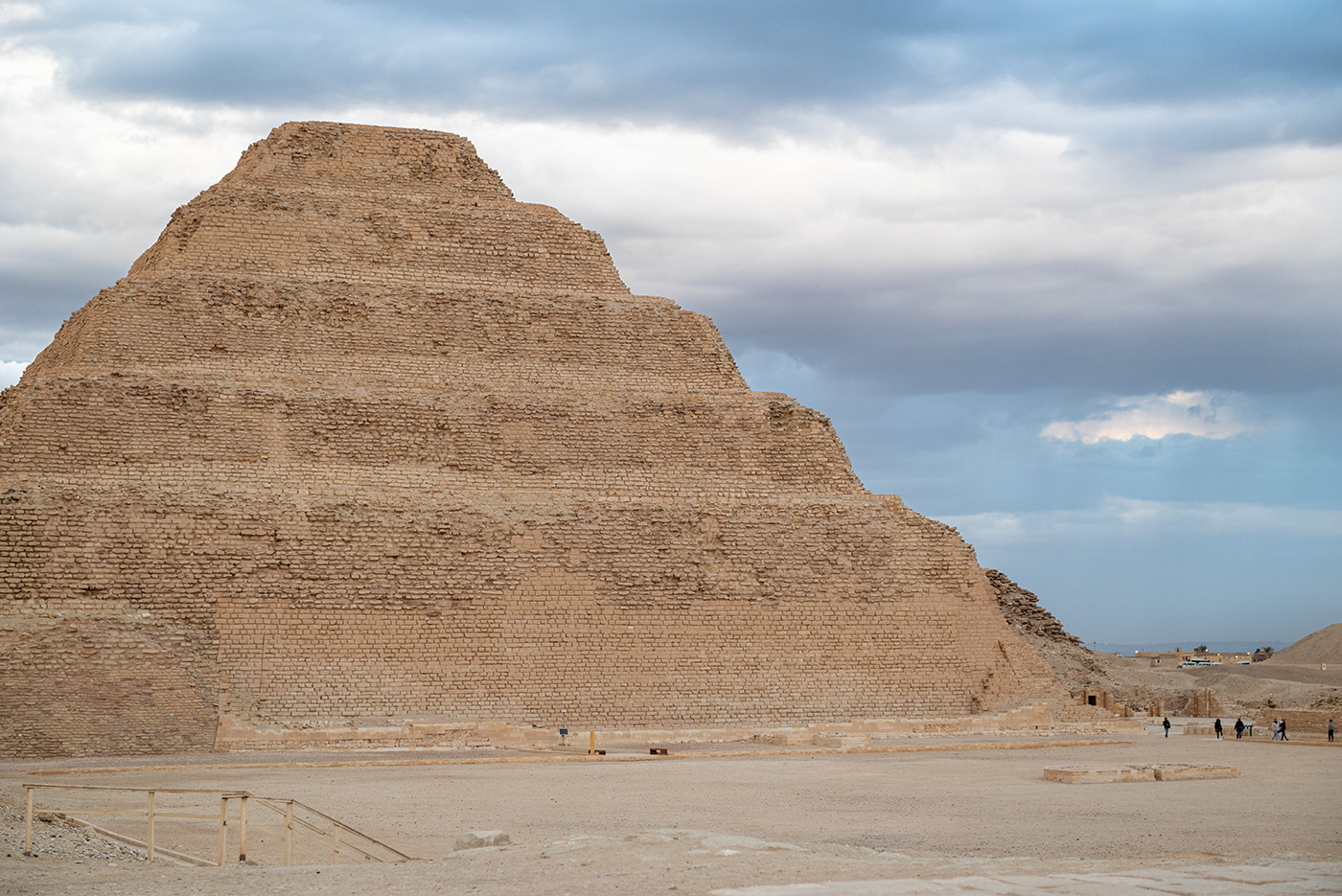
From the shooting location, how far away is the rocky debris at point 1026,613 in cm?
4762

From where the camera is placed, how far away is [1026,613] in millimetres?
48250

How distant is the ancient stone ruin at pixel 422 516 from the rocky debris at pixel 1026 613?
14.9 m

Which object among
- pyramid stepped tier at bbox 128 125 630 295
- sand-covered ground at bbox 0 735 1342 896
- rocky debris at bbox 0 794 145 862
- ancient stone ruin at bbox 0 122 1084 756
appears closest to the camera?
sand-covered ground at bbox 0 735 1342 896

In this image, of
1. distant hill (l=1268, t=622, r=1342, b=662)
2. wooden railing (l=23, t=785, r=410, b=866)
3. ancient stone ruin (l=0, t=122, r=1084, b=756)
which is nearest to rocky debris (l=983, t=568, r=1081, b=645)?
ancient stone ruin (l=0, t=122, r=1084, b=756)

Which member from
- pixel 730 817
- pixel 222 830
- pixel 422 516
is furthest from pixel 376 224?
pixel 222 830

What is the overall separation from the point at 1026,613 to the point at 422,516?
24.3 metres

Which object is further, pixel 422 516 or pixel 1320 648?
pixel 1320 648

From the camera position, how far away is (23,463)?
93.8ft

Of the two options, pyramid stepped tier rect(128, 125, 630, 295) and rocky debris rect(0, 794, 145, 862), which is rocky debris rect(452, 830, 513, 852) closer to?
rocky debris rect(0, 794, 145, 862)

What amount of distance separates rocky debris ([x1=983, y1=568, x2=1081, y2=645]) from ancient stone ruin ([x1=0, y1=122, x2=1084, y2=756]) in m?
14.9

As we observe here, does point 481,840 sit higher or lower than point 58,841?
higher

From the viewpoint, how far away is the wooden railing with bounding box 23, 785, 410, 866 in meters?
13.3

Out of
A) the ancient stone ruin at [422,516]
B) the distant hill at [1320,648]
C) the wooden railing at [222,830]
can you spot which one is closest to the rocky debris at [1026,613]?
the ancient stone ruin at [422,516]

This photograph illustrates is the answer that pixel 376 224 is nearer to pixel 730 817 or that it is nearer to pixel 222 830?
pixel 730 817
